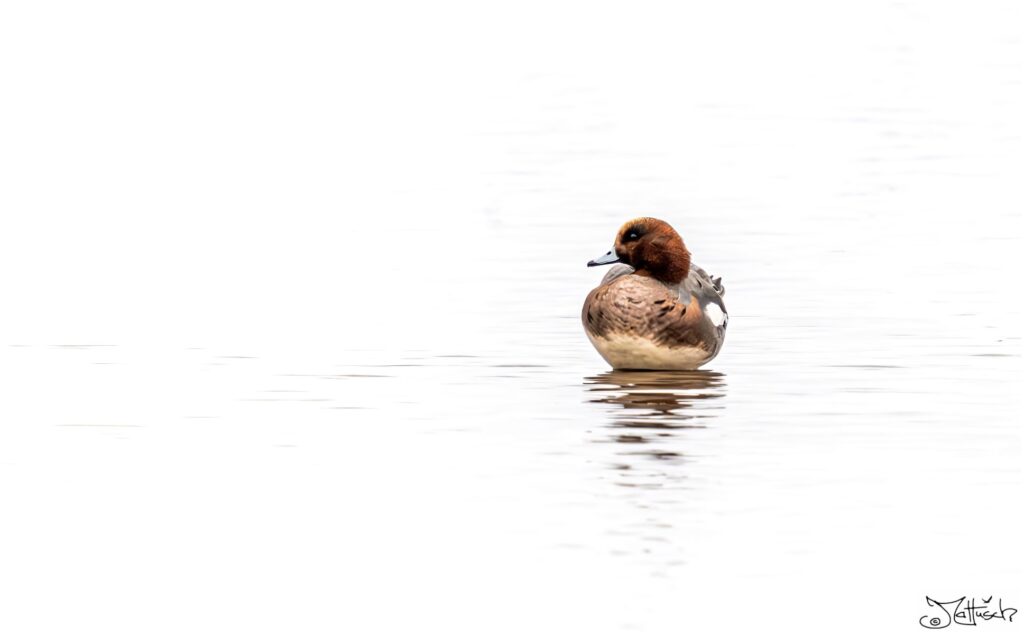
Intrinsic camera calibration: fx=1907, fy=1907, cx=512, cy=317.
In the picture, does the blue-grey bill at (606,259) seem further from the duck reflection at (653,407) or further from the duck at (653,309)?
the duck reflection at (653,407)

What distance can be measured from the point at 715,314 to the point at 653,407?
7.91 ft

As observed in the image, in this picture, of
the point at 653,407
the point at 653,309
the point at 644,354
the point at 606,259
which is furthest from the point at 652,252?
the point at 653,407

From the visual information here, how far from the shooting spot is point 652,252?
1620cm

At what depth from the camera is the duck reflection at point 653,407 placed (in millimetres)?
12391

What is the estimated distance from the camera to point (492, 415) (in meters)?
13.9

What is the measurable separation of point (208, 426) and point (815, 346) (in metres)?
6.02

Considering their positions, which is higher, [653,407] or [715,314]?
[715,314]

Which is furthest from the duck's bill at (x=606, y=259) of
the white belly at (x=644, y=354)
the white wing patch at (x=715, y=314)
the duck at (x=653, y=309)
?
the white wing patch at (x=715, y=314)

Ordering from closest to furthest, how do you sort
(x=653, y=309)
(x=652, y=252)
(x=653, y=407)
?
1. (x=653, y=407)
2. (x=653, y=309)
3. (x=652, y=252)

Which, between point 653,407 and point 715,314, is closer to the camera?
point 653,407

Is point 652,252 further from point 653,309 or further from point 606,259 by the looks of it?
point 653,309

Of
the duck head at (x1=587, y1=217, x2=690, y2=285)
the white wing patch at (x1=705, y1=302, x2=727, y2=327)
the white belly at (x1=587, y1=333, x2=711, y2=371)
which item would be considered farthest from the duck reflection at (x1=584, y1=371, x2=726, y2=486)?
the duck head at (x1=587, y1=217, x2=690, y2=285)

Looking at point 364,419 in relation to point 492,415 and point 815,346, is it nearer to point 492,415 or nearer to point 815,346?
point 492,415

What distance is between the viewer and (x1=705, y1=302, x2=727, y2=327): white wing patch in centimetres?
1616
